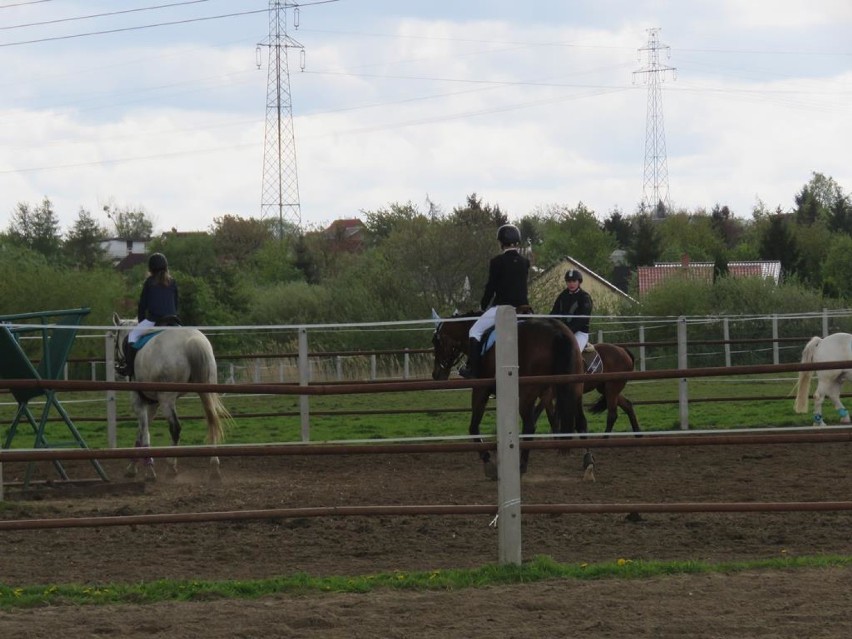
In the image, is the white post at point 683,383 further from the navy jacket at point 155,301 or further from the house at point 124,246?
the house at point 124,246

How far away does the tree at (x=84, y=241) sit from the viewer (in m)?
68.9

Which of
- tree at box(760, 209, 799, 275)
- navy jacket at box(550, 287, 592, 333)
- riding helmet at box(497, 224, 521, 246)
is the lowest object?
navy jacket at box(550, 287, 592, 333)

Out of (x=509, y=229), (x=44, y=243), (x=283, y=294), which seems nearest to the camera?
(x=509, y=229)

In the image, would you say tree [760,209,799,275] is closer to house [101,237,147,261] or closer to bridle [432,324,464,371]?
bridle [432,324,464,371]

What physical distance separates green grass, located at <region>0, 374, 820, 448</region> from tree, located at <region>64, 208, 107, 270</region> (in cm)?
4752

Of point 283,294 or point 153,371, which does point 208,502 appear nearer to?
point 153,371

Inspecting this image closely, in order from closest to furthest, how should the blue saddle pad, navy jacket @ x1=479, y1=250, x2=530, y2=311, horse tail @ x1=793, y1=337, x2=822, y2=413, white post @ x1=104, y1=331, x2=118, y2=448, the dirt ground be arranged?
1. the dirt ground
2. navy jacket @ x1=479, y1=250, x2=530, y2=311
3. the blue saddle pad
4. white post @ x1=104, y1=331, x2=118, y2=448
5. horse tail @ x1=793, y1=337, x2=822, y2=413

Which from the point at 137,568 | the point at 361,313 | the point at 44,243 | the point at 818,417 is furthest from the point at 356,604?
the point at 44,243

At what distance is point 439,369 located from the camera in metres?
11.4

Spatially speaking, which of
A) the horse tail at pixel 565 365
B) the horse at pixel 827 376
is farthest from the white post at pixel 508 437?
the horse at pixel 827 376

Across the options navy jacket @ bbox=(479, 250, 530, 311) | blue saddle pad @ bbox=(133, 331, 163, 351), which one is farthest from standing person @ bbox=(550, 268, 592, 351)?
blue saddle pad @ bbox=(133, 331, 163, 351)

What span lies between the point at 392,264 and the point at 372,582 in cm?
3438

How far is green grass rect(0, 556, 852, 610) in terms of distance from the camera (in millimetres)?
5762

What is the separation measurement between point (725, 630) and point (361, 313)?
3277 cm
